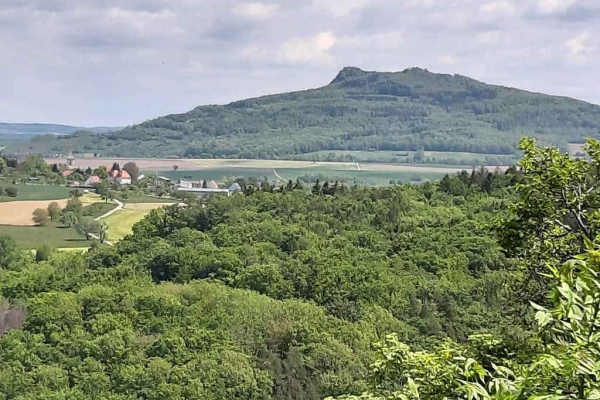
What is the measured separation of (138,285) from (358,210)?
16.6 m

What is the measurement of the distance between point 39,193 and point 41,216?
43.7ft

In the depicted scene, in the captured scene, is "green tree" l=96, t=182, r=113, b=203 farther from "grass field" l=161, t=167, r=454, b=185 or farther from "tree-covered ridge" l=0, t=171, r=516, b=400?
"grass field" l=161, t=167, r=454, b=185

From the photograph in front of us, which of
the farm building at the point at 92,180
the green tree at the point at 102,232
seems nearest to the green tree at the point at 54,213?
the green tree at the point at 102,232

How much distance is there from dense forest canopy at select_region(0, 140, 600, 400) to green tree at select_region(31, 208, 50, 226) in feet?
38.1

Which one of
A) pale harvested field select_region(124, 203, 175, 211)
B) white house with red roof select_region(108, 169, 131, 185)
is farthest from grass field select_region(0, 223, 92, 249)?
white house with red roof select_region(108, 169, 131, 185)

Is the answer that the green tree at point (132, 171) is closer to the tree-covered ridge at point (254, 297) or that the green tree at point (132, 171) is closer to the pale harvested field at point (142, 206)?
the pale harvested field at point (142, 206)

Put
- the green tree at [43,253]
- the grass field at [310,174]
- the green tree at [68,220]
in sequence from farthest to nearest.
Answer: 1. the grass field at [310,174]
2. the green tree at [68,220]
3. the green tree at [43,253]

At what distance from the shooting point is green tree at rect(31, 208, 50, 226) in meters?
66.1

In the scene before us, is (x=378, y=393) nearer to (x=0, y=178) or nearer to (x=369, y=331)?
(x=369, y=331)

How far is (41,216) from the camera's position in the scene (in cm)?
6675

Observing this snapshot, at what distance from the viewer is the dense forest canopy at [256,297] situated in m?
30.0

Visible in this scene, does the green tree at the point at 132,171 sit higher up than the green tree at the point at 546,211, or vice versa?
the green tree at the point at 546,211

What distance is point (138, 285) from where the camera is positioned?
4066 cm

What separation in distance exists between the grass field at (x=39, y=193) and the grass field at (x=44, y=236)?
9872mm
